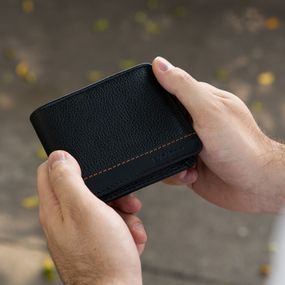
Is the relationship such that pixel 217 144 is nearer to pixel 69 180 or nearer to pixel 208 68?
pixel 69 180

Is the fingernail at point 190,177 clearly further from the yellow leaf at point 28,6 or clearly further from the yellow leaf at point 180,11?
the yellow leaf at point 28,6

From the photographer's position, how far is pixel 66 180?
165 centimetres

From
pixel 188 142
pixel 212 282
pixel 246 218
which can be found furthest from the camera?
pixel 246 218

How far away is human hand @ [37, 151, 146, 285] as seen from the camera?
157cm

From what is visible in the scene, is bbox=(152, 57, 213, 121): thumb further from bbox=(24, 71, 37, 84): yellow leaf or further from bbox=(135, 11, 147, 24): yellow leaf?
bbox=(135, 11, 147, 24): yellow leaf

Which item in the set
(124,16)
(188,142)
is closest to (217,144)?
(188,142)

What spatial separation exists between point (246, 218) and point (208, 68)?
1259mm

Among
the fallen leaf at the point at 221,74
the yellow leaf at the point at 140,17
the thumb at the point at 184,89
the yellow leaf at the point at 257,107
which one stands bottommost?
the yellow leaf at the point at 257,107

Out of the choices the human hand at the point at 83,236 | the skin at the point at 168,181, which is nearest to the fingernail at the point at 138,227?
the skin at the point at 168,181

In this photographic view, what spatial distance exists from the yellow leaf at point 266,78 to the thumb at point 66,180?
95.9 inches

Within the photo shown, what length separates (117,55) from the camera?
13.3 feet

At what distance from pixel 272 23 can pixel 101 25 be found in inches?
52.5

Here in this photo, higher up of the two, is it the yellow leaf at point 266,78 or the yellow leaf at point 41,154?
the yellow leaf at point 41,154

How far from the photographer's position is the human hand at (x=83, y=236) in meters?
1.57
